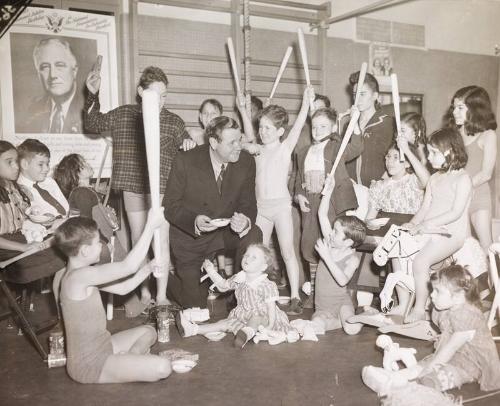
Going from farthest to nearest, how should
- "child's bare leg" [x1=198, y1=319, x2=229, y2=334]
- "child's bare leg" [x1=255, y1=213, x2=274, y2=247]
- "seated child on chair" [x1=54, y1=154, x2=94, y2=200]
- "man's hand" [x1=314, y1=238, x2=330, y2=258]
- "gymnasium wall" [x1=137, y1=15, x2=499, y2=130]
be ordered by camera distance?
"gymnasium wall" [x1=137, y1=15, x2=499, y2=130] < "seated child on chair" [x1=54, y1=154, x2=94, y2=200] < "child's bare leg" [x1=255, y1=213, x2=274, y2=247] < "man's hand" [x1=314, y1=238, x2=330, y2=258] < "child's bare leg" [x1=198, y1=319, x2=229, y2=334]

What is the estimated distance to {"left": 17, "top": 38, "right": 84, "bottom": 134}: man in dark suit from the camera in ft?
11.1

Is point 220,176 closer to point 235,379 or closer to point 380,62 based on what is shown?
point 235,379

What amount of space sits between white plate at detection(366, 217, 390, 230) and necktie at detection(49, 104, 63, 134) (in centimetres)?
224

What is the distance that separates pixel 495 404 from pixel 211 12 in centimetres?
324

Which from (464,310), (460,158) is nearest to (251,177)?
(460,158)

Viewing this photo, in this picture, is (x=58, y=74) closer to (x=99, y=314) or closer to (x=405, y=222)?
(x=99, y=314)

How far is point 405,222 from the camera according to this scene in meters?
2.71

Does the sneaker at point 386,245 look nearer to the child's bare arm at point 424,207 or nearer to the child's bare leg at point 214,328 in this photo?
the child's bare arm at point 424,207

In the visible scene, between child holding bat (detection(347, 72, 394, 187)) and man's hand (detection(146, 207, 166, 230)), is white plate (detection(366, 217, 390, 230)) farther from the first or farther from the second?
man's hand (detection(146, 207, 166, 230))

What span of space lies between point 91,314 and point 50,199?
129 cm

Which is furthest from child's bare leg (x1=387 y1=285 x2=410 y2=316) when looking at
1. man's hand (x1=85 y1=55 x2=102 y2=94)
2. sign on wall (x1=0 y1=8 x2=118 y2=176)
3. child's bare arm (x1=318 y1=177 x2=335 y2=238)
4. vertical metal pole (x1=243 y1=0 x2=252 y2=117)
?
sign on wall (x1=0 y1=8 x2=118 y2=176)

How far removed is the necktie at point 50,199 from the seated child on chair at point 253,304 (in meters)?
1.01

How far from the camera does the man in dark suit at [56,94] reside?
3.38 meters

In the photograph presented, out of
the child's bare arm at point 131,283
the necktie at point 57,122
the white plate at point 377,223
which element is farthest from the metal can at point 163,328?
the necktie at point 57,122
